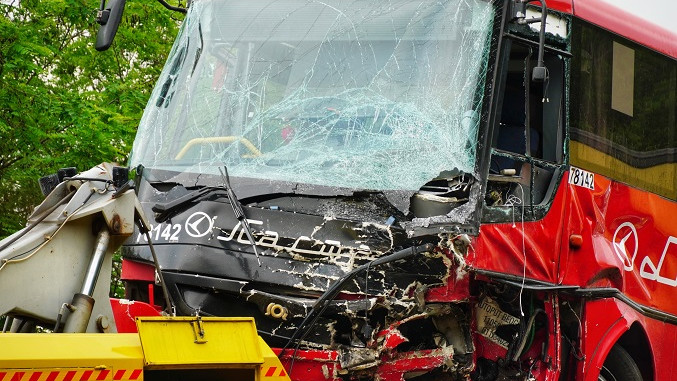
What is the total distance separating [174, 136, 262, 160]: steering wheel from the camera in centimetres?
791

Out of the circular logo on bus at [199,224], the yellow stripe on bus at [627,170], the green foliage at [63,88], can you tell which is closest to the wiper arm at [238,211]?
the circular logo on bus at [199,224]

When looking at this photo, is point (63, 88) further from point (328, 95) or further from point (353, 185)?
point (353, 185)

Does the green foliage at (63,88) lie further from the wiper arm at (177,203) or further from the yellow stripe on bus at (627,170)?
the yellow stripe on bus at (627,170)

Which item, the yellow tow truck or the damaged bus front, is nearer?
the yellow tow truck

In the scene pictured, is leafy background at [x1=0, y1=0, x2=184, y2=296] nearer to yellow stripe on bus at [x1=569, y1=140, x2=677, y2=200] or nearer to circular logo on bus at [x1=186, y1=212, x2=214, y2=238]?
circular logo on bus at [x1=186, y1=212, x2=214, y2=238]

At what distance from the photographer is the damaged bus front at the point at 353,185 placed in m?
7.19

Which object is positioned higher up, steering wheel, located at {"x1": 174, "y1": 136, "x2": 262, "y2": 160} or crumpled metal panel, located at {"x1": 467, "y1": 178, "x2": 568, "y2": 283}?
steering wheel, located at {"x1": 174, "y1": 136, "x2": 262, "y2": 160}

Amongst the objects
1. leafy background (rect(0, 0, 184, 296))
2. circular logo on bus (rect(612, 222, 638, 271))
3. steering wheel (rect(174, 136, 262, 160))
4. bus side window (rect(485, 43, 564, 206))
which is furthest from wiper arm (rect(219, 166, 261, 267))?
leafy background (rect(0, 0, 184, 296))

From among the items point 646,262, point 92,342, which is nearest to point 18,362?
point 92,342

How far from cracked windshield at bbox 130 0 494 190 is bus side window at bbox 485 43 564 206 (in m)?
0.30

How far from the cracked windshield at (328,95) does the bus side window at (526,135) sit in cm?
30

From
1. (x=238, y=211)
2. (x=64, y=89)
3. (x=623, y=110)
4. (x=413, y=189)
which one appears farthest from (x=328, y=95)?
(x=64, y=89)

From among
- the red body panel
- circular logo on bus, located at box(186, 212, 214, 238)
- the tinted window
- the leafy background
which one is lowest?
circular logo on bus, located at box(186, 212, 214, 238)

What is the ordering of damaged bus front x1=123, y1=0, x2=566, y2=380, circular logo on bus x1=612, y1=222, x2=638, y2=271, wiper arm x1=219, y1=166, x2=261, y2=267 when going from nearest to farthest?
damaged bus front x1=123, y1=0, x2=566, y2=380 → wiper arm x1=219, y1=166, x2=261, y2=267 → circular logo on bus x1=612, y1=222, x2=638, y2=271
